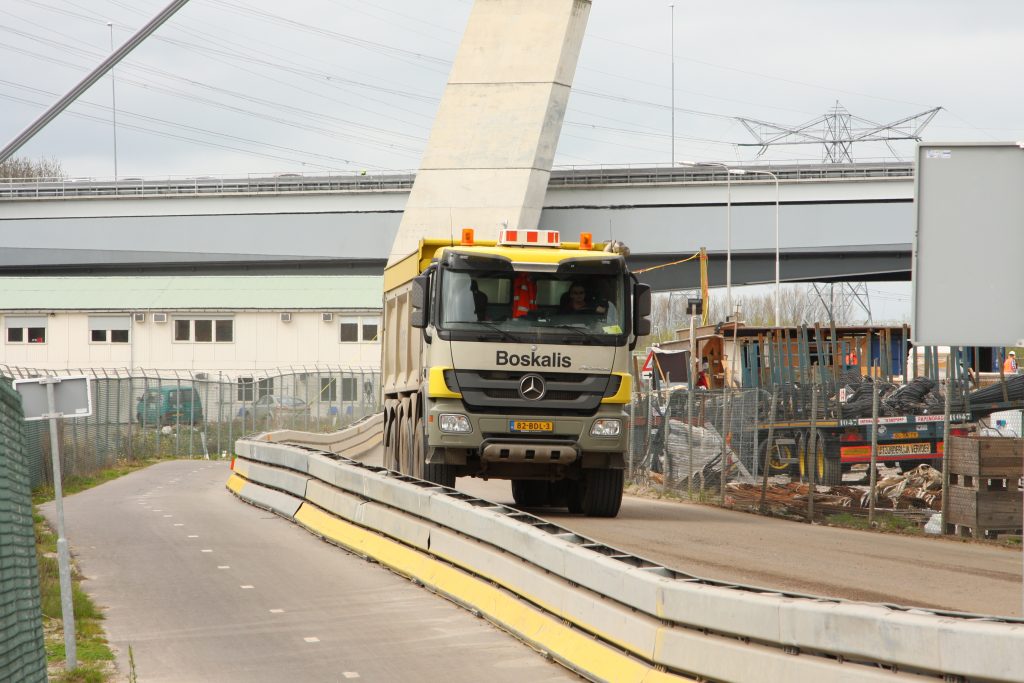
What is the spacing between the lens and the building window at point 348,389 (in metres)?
Result: 50.2

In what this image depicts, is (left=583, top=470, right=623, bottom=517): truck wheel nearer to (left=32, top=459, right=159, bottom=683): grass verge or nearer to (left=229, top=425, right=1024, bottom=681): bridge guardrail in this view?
(left=229, top=425, right=1024, bottom=681): bridge guardrail

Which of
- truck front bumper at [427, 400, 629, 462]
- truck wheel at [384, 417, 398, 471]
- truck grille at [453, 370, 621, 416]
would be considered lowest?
truck wheel at [384, 417, 398, 471]

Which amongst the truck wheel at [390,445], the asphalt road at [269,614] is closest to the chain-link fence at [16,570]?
the asphalt road at [269,614]

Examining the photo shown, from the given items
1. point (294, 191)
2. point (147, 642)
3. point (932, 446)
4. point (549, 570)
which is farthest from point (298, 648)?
point (294, 191)

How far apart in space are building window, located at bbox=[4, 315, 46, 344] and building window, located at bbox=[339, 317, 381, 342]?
14.6 metres

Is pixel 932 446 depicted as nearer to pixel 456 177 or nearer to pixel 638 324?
pixel 638 324

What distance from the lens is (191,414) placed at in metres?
42.3

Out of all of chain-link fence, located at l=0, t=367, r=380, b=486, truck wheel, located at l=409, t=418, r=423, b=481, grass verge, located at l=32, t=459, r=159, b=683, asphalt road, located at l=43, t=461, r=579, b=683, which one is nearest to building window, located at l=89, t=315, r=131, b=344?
chain-link fence, located at l=0, t=367, r=380, b=486

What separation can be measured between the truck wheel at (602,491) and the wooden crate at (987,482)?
14.2ft

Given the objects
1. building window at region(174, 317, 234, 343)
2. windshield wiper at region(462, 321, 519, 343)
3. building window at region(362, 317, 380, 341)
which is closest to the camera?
windshield wiper at region(462, 321, 519, 343)

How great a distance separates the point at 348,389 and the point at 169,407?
354 inches

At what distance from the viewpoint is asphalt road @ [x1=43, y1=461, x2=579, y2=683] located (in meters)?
9.12

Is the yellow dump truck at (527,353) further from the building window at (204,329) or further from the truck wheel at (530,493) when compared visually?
the building window at (204,329)

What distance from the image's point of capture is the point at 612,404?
56.3 ft
